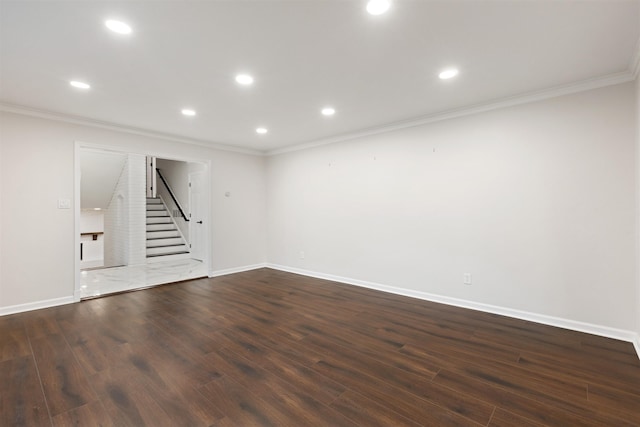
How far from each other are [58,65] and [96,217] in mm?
8256

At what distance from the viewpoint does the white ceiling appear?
183cm

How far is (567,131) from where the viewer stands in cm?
298

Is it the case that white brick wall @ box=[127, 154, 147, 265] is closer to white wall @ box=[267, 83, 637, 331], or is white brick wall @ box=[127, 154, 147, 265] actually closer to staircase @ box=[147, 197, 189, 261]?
staircase @ box=[147, 197, 189, 261]

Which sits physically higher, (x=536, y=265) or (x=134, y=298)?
(x=536, y=265)

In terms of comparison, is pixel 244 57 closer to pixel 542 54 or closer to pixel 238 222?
pixel 542 54

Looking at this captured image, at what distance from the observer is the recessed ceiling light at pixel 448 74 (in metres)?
2.64

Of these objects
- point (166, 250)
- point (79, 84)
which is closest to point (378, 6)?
point (79, 84)

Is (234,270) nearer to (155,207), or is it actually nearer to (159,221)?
(159,221)

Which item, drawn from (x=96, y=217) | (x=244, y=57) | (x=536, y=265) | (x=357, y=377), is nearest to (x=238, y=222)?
(x=244, y=57)

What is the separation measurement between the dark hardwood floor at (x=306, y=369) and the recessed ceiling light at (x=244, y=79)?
253cm

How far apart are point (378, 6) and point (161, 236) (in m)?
7.89

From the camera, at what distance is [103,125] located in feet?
13.6

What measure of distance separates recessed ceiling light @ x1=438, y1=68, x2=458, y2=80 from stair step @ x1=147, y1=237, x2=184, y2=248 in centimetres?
754

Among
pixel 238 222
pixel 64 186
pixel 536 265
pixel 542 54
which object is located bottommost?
pixel 536 265
